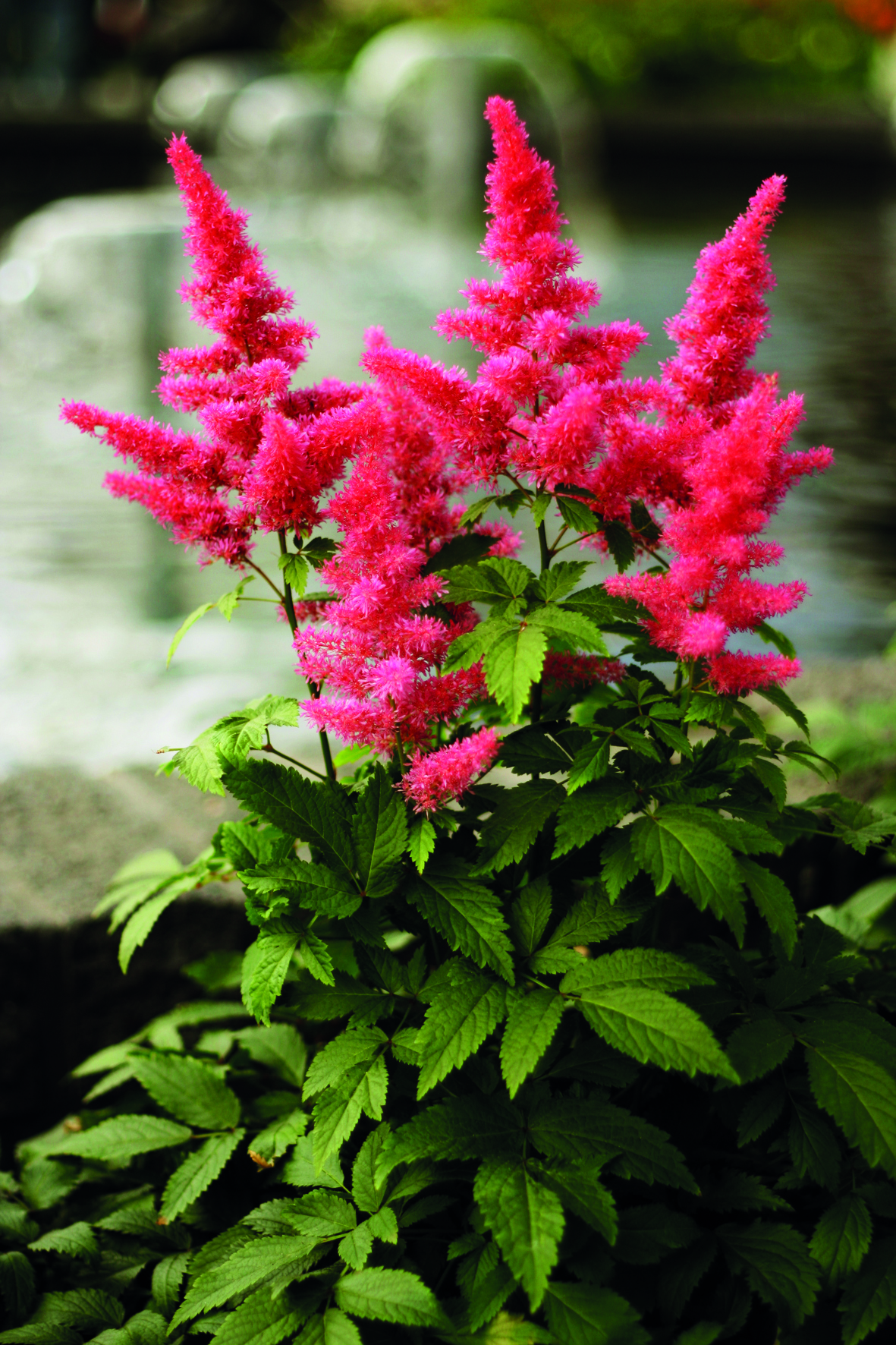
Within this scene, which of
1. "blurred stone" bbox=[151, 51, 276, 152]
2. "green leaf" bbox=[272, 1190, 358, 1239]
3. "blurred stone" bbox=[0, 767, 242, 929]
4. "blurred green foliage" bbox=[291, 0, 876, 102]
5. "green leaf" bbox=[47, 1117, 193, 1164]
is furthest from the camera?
"blurred stone" bbox=[151, 51, 276, 152]

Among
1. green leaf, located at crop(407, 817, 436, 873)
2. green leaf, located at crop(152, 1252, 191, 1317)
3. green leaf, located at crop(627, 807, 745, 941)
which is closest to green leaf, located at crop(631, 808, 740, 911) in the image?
green leaf, located at crop(627, 807, 745, 941)

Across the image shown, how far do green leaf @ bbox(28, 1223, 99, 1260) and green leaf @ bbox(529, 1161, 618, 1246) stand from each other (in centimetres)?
70

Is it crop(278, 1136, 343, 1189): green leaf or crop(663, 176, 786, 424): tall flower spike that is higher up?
crop(663, 176, 786, 424): tall flower spike

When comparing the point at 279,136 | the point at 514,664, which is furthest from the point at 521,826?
the point at 279,136

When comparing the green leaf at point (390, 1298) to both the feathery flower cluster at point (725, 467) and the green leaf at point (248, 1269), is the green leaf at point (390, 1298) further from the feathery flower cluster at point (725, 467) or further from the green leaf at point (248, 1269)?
the feathery flower cluster at point (725, 467)

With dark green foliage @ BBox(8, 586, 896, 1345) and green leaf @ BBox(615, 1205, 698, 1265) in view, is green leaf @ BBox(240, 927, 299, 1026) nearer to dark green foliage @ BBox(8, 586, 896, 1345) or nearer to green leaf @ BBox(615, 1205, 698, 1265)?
dark green foliage @ BBox(8, 586, 896, 1345)

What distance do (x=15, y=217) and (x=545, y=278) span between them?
16.1 metres

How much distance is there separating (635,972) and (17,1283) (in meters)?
0.92

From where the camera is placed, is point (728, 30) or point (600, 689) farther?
point (728, 30)

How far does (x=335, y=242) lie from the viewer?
1285 cm

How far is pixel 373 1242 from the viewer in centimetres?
160

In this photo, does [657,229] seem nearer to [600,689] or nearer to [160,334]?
[160,334]

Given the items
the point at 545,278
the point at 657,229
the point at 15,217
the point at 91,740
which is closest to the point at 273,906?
the point at 545,278

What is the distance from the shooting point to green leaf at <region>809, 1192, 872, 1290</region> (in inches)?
58.4
